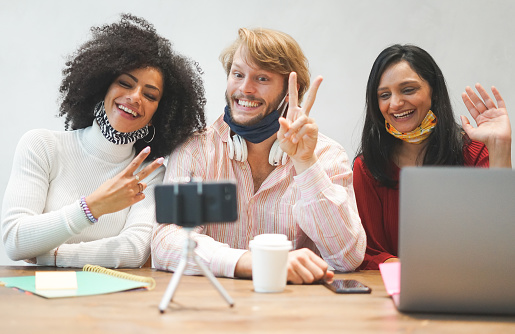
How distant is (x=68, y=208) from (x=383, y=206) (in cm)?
128

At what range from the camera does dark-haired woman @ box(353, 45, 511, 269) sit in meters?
2.22

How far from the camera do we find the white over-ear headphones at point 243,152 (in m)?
1.95

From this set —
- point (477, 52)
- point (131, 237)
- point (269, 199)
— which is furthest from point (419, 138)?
point (131, 237)

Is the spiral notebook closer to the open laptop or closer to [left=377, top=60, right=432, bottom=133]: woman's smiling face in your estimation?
the open laptop

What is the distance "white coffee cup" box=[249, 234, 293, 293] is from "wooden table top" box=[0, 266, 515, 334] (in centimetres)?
3

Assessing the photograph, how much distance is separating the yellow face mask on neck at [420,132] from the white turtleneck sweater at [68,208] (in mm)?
1017

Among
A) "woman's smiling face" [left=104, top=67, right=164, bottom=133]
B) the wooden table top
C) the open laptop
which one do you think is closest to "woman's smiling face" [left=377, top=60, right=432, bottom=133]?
"woman's smiling face" [left=104, top=67, right=164, bottom=133]

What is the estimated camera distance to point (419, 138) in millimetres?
2283

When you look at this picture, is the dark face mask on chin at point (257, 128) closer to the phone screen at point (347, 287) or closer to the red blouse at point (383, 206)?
the red blouse at point (383, 206)

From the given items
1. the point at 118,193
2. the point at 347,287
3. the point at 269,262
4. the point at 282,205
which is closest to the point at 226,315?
the point at 269,262

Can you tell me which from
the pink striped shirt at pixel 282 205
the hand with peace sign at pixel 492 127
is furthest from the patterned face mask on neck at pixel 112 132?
the hand with peace sign at pixel 492 127

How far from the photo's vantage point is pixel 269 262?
1195 mm

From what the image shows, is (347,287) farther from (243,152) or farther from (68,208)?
(68,208)

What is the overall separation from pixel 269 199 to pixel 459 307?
1.01 m
